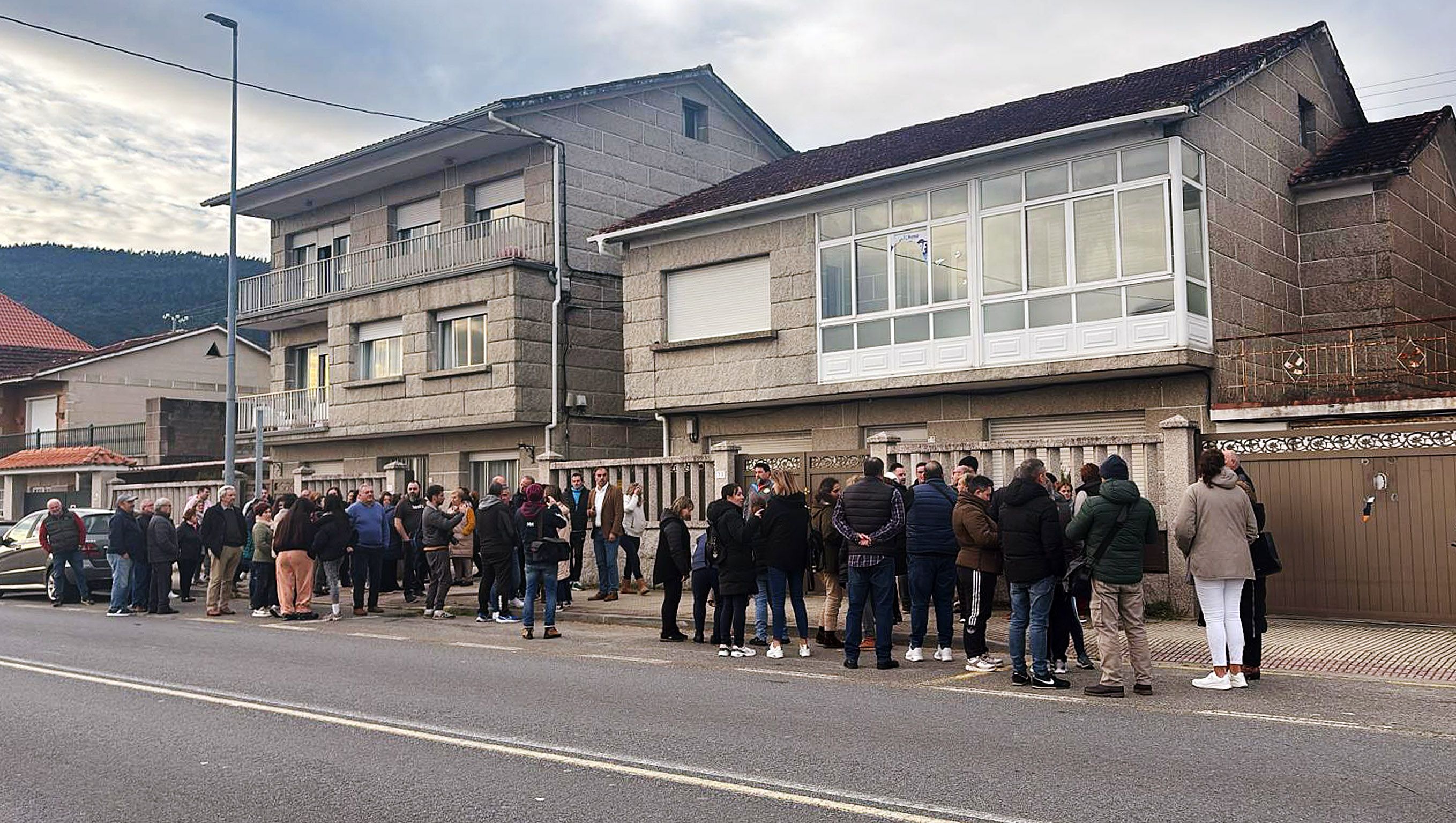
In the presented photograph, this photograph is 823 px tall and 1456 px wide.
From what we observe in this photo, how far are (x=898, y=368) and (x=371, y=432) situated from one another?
1378cm

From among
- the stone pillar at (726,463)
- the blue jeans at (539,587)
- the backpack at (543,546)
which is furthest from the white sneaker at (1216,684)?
the stone pillar at (726,463)

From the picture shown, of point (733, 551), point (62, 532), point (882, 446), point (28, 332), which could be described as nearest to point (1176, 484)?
point (882, 446)

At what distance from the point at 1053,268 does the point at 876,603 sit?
8.72 m

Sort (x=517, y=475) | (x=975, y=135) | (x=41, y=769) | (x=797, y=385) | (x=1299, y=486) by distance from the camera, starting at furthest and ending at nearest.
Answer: (x=517, y=475) → (x=797, y=385) → (x=975, y=135) → (x=1299, y=486) → (x=41, y=769)

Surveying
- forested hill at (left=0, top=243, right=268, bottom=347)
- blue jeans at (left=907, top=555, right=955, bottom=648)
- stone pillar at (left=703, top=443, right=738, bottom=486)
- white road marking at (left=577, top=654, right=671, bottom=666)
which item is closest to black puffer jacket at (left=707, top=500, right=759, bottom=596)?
white road marking at (left=577, top=654, right=671, bottom=666)

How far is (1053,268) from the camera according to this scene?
703 inches

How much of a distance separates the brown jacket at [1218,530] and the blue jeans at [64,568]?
1609cm

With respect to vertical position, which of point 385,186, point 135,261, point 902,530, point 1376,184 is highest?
point 135,261

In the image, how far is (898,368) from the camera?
19.4m

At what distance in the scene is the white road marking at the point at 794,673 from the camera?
33.3 ft

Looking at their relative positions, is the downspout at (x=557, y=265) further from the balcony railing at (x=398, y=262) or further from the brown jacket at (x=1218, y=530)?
the brown jacket at (x=1218, y=530)

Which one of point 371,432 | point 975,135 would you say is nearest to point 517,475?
point 371,432

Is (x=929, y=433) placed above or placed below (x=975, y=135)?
below

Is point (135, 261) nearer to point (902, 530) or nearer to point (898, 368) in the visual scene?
point (898, 368)
